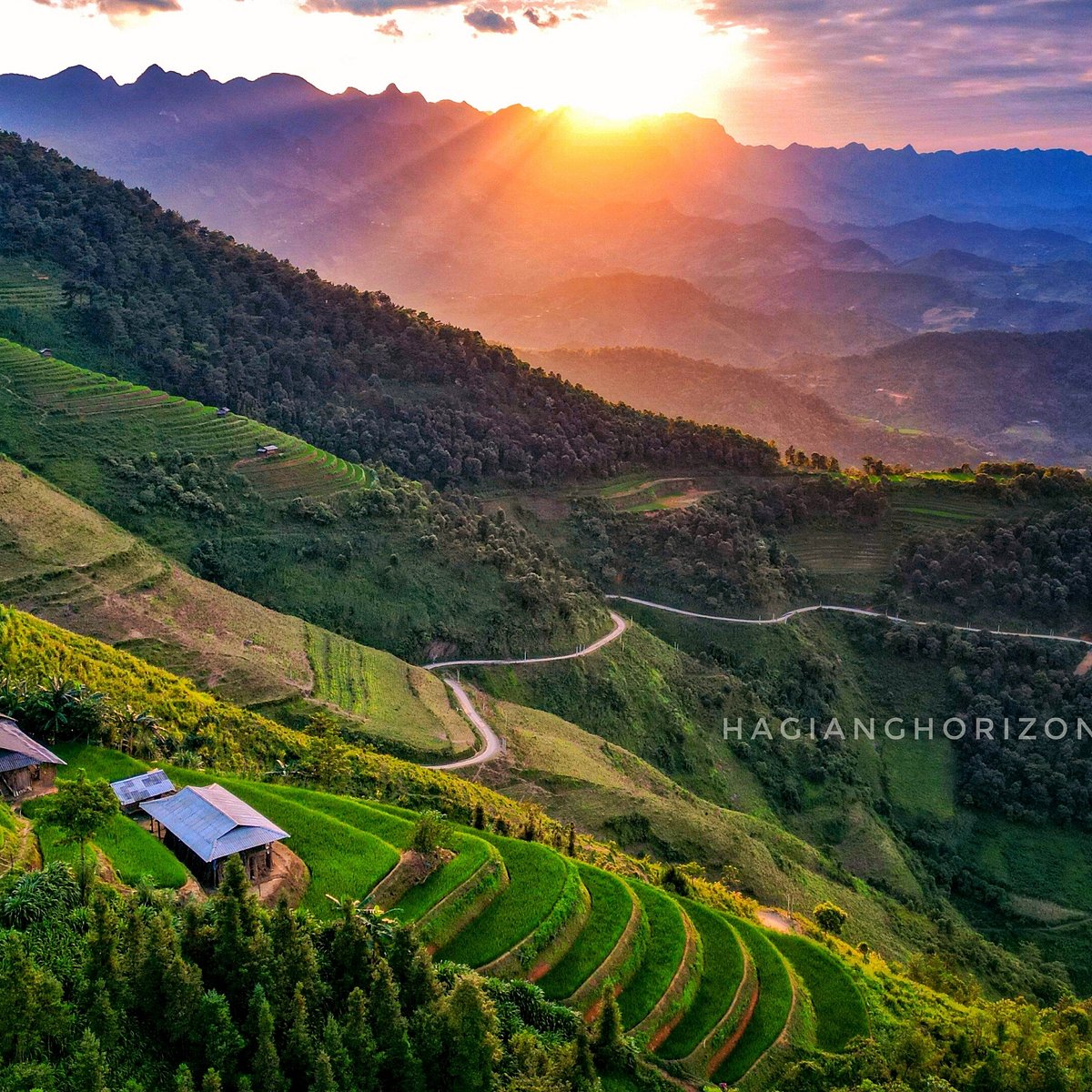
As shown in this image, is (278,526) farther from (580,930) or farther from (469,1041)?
(469,1041)

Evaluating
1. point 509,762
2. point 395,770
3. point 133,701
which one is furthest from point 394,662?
point 133,701

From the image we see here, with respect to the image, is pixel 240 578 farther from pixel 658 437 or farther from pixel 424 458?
pixel 658 437

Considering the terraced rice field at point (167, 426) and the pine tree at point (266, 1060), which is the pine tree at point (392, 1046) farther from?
the terraced rice field at point (167, 426)

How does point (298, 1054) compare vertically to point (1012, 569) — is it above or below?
above

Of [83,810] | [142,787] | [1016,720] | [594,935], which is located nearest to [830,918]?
[594,935]

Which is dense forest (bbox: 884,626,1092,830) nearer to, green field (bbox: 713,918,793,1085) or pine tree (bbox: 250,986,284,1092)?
green field (bbox: 713,918,793,1085)

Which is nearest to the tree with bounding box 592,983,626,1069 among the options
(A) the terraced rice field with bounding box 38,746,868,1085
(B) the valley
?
(B) the valley

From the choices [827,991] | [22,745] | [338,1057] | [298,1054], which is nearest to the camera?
[298,1054]

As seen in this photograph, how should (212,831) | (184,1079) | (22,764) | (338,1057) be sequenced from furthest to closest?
(22,764), (212,831), (338,1057), (184,1079)
